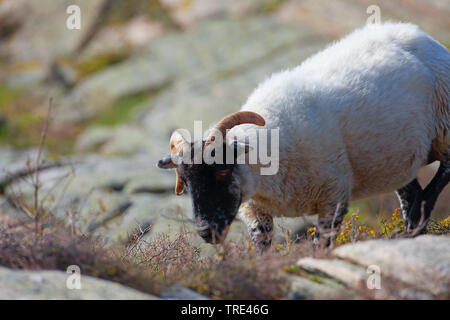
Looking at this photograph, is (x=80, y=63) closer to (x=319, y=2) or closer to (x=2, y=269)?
(x=319, y=2)

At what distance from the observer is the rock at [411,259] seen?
458cm

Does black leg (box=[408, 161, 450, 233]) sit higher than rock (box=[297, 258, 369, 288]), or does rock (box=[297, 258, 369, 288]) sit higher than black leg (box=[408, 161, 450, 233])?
black leg (box=[408, 161, 450, 233])

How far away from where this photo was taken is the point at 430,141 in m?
7.86

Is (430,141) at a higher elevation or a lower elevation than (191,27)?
lower

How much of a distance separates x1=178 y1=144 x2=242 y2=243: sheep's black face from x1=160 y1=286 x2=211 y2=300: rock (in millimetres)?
1400

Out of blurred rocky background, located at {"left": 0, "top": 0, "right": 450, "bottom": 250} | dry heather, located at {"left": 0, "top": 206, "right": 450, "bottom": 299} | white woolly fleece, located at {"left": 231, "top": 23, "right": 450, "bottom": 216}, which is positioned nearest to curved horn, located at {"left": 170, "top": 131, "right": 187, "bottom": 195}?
white woolly fleece, located at {"left": 231, "top": 23, "right": 450, "bottom": 216}

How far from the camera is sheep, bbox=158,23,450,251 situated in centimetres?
668

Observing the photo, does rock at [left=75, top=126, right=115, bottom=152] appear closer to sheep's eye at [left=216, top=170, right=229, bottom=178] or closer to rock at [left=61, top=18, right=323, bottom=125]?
rock at [left=61, top=18, right=323, bottom=125]

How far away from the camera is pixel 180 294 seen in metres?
4.83

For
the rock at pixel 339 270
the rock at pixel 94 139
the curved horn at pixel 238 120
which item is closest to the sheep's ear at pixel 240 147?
the curved horn at pixel 238 120

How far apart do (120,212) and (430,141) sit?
7.69 metres

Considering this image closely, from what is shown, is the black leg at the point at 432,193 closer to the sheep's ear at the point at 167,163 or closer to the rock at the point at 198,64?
the sheep's ear at the point at 167,163

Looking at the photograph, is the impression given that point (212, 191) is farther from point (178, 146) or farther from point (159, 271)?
point (159, 271)
